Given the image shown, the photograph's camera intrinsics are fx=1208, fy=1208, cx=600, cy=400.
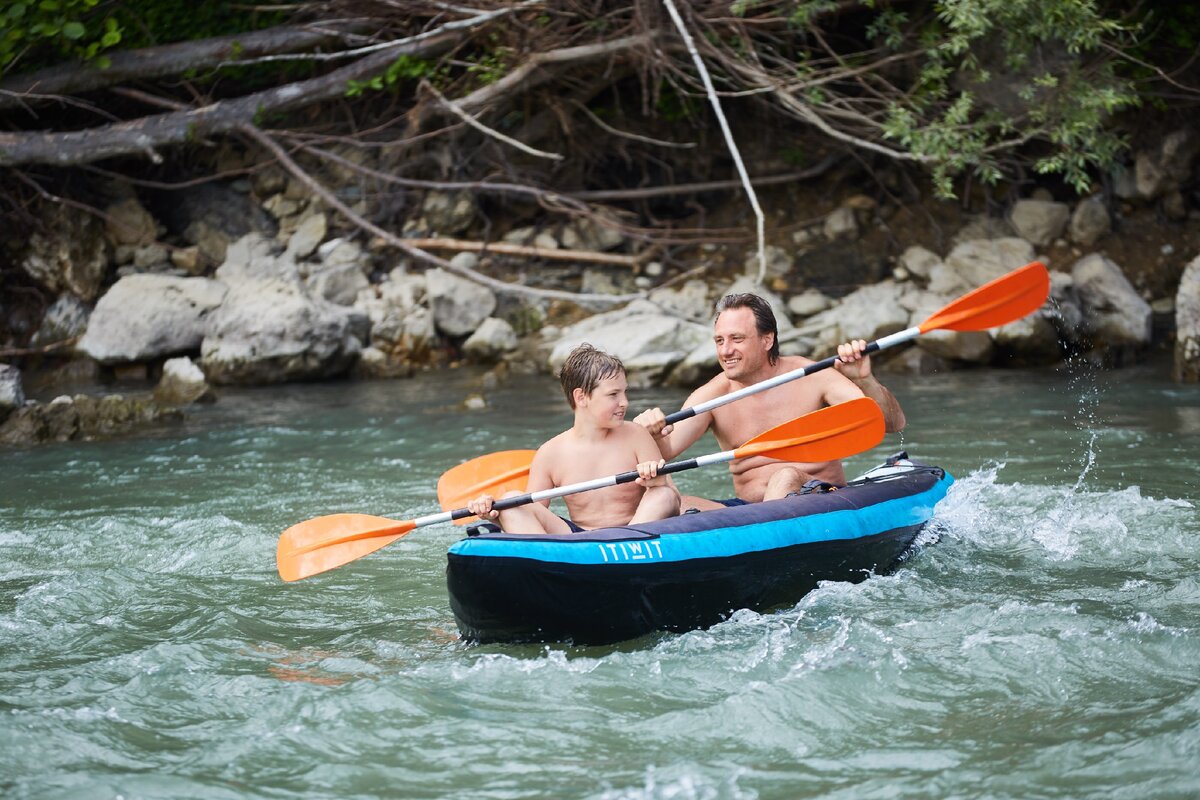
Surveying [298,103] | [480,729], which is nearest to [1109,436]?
[480,729]

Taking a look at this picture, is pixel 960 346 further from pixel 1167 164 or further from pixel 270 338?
pixel 270 338

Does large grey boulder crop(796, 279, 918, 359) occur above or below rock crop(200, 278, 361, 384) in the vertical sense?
below

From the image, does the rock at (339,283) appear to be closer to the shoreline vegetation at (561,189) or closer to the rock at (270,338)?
the shoreline vegetation at (561,189)

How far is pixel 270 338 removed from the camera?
30.3 ft

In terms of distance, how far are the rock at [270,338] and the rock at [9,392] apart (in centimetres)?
163

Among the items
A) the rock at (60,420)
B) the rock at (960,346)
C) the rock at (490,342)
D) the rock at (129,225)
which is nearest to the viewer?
the rock at (60,420)

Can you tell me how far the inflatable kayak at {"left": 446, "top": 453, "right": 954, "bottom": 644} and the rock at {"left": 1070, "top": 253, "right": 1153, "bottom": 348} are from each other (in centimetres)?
543

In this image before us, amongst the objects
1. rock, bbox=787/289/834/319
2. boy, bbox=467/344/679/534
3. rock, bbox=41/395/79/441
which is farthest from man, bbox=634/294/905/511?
rock, bbox=787/289/834/319

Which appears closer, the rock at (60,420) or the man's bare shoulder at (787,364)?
the man's bare shoulder at (787,364)

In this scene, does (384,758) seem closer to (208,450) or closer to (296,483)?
(296,483)

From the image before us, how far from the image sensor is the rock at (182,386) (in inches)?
340

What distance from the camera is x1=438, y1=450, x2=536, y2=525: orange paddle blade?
4.48m

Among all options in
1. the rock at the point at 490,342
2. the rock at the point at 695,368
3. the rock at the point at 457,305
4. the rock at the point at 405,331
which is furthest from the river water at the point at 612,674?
the rock at the point at 457,305

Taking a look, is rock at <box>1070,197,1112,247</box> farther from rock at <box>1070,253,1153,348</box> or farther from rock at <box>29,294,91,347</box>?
rock at <box>29,294,91,347</box>
